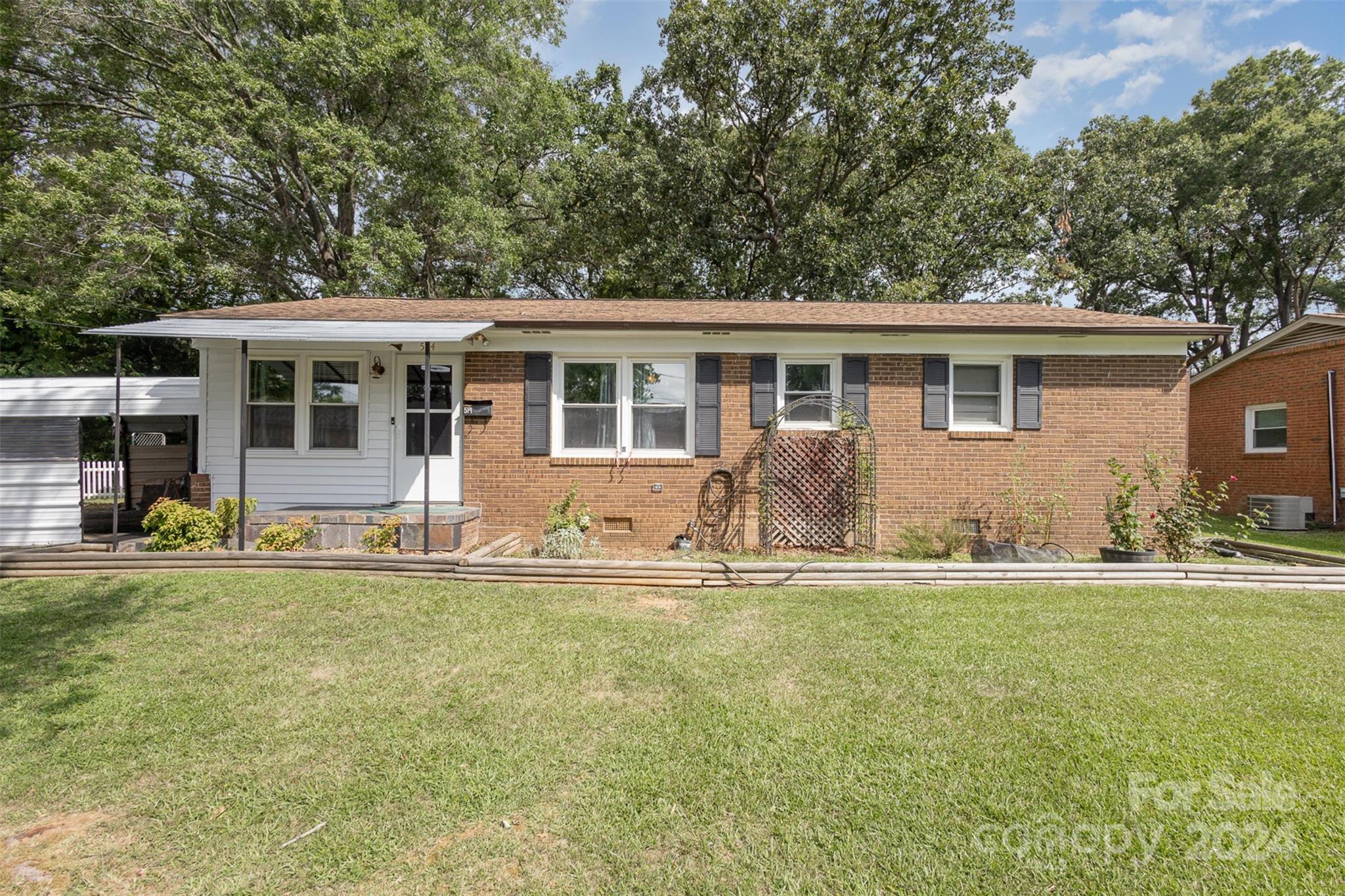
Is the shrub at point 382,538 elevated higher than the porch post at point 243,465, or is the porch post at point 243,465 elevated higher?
the porch post at point 243,465

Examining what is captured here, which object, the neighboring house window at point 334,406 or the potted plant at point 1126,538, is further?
the neighboring house window at point 334,406

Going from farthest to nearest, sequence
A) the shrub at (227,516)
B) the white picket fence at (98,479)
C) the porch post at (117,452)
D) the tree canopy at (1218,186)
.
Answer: the tree canopy at (1218,186), the white picket fence at (98,479), the shrub at (227,516), the porch post at (117,452)

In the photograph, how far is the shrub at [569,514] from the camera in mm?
7859

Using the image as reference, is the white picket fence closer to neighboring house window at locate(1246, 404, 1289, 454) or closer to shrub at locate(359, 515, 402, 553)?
shrub at locate(359, 515, 402, 553)

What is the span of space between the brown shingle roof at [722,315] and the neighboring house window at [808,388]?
67 cm

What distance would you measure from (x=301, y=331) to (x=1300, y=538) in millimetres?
17048

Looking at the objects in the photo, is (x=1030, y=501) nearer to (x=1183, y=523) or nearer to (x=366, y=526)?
(x=1183, y=523)

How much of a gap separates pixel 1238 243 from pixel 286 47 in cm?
3113

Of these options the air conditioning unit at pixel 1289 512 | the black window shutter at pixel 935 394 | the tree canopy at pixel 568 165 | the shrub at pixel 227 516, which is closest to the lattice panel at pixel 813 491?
the black window shutter at pixel 935 394

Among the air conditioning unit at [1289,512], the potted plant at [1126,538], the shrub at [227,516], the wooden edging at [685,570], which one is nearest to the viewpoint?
the wooden edging at [685,570]

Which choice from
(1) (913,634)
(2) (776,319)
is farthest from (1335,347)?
(1) (913,634)

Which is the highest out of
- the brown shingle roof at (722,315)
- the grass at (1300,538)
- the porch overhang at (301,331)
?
the brown shingle roof at (722,315)

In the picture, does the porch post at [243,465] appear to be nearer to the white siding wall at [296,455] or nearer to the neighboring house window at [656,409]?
the white siding wall at [296,455]

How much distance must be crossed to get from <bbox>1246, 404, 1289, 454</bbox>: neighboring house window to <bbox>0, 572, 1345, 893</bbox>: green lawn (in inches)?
421
